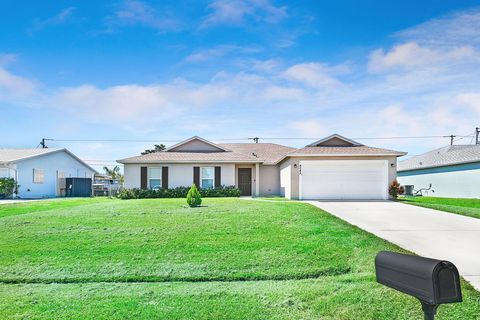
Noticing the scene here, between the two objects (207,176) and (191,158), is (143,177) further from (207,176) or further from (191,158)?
(207,176)

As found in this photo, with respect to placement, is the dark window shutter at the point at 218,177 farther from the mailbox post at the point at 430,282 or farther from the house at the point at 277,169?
the mailbox post at the point at 430,282

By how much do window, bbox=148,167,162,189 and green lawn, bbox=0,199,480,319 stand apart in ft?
45.3

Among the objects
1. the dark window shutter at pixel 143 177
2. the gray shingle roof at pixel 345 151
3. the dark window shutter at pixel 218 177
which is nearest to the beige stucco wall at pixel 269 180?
the dark window shutter at pixel 218 177


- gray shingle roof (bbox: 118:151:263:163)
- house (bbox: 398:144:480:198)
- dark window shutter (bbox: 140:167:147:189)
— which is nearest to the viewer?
house (bbox: 398:144:480:198)

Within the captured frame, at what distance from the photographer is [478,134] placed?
146ft

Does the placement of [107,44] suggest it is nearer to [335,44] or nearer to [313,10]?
[313,10]

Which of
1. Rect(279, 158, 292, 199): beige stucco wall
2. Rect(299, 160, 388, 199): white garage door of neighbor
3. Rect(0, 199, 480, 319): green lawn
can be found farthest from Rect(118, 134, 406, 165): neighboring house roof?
Rect(0, 199, 480, 319): green lawn

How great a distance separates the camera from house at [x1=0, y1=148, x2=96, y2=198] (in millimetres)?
24703

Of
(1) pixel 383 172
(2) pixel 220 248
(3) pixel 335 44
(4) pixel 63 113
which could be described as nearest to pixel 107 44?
(3) pixel 335 44

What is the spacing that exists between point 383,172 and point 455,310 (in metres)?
16.1

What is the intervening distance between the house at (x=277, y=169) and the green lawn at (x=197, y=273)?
997 centimetres

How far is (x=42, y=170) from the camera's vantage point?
2767 centimetres

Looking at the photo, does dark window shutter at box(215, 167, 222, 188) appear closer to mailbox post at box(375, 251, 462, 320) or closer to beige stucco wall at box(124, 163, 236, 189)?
beige stucco wall at box(124, 163, 236, 189)

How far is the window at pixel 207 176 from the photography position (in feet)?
76.5
